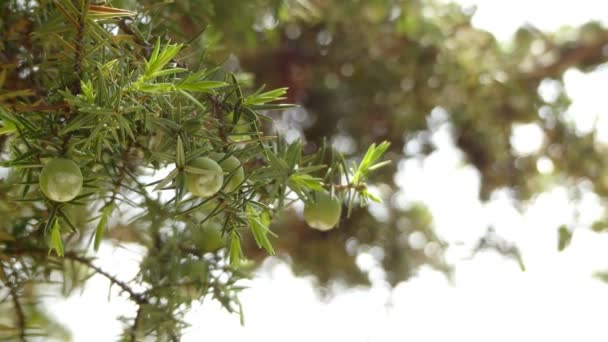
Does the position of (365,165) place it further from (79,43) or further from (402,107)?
(402,107)

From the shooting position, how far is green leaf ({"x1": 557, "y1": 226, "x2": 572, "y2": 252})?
2.03 ft

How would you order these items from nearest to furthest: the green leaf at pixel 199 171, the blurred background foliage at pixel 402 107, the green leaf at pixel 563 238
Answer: the green leaf at pixel 199 171, the green leaf at pixel 563 238, the blurred background foliage at pixel 402 107

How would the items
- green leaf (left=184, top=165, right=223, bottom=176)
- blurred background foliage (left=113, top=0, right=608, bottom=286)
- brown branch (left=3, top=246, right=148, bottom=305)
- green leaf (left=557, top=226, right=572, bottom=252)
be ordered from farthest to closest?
1. blurred background foliage (left=113, top=0, right=608, bottom=286)
2. green leaf (left=557, top=226, right=572, bottom=252)
3. brown branch (left=3, top=246, right=148, bottom=305)
4. green leaf (left=184, top=165, right=223, bottom=176)

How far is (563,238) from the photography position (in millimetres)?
623

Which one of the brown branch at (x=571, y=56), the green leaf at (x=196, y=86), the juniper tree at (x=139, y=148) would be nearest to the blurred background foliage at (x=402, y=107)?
the brown branch at (x=571, y=56)

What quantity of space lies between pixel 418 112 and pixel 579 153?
0.21 m

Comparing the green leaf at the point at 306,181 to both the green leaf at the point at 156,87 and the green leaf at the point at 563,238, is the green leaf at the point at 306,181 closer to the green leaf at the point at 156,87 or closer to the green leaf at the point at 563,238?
the green leaf at the point at 156,87

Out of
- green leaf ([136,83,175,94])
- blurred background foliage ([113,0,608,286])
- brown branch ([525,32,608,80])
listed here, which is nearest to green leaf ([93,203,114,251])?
green leaf ([136,83,175,94])

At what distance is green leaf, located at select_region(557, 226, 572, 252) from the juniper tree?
12.7 inches

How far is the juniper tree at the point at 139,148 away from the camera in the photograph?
0.90 ft

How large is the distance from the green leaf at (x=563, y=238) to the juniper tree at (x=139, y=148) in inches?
12.7

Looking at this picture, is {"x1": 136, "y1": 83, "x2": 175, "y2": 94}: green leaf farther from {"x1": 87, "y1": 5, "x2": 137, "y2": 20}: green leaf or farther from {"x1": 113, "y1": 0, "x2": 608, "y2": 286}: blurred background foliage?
{"x1": 113, "y1": 0, "x2": 608, "y2": 286}: blurred background foliage

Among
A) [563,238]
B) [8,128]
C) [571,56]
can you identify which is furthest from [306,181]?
[571,56]

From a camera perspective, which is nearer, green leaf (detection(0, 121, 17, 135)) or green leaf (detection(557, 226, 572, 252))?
green leaf (detection(0, 121, 17, 135))
